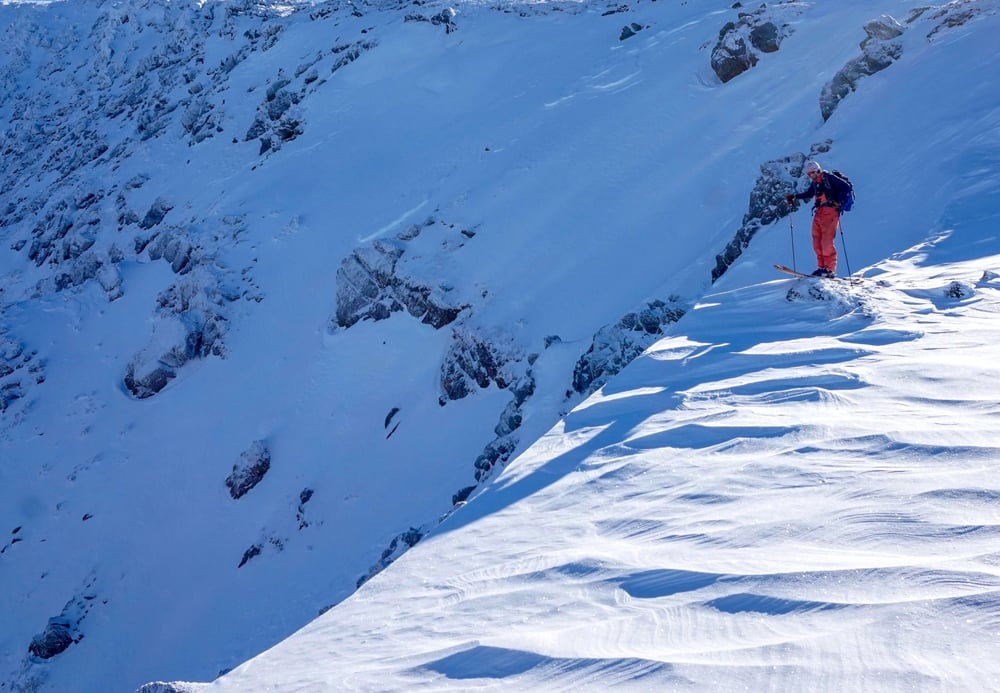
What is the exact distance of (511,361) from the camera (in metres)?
13.5

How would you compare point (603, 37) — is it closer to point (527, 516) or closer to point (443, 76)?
point (443, 76)

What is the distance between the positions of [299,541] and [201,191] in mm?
14788

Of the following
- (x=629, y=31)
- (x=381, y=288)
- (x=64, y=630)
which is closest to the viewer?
(x=64, y=630)

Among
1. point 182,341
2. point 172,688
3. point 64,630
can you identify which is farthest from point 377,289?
point 172,688

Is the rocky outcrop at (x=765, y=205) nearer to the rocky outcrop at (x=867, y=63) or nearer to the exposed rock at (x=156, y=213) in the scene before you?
the rocky outcrop at (x=867, y=63)

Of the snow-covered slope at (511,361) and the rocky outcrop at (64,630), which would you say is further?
the rocky outcrop at (64,630)

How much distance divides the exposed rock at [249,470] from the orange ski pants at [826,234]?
1060 centimetres

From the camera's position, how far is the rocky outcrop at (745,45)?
1830 cm

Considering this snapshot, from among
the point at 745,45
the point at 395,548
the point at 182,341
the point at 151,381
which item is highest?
the point at 745,45

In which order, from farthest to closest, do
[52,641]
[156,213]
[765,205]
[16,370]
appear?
[156,213] → [16,370] → [52,641] → [765,205]

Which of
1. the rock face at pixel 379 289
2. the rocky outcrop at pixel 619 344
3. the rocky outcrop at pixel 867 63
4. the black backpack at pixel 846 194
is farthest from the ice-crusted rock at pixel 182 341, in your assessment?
the rocky outcrop at pixel 867 63

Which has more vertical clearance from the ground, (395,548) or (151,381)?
(151,381)

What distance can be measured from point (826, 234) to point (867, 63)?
7.98m

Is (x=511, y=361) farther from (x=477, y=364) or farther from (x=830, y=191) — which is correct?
(x=830, y=191)
